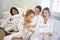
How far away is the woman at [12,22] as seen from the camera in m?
1.12

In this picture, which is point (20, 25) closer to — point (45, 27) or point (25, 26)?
point (25, 26)

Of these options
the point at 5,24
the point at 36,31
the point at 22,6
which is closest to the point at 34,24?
the point at 36,31

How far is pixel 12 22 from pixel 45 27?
0.37 m

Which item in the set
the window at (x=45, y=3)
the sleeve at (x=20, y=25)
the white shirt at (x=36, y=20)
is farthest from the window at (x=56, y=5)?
the sleeve at (x=20, y=25)

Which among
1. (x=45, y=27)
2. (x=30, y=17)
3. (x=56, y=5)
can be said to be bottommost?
(x=45, y=27)

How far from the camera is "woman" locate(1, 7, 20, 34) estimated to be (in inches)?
44.1

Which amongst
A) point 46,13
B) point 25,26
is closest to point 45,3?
point 46,13

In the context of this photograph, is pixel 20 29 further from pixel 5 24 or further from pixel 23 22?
pixel 5 24

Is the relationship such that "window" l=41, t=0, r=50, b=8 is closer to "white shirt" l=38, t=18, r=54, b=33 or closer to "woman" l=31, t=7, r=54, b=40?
"woman" l=31, t=7, r=54, b=40

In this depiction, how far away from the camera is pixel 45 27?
106cm

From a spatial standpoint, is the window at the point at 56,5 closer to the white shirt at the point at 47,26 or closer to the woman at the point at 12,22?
the white shirt at the point at 47,26

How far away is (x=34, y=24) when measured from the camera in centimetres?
108

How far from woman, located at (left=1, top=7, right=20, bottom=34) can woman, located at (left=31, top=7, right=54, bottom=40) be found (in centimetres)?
26

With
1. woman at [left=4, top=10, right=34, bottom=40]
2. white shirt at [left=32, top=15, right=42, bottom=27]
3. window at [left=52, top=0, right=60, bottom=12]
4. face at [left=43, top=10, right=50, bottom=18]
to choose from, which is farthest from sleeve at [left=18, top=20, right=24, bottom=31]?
window at [left=52, top=0, right=60, bottom=12]
